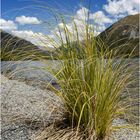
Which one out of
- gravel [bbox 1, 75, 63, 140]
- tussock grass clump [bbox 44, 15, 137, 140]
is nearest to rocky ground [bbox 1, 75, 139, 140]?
gravel [bbox 1, 75, 63, 140]

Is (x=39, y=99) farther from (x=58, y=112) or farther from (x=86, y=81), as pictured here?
(x=86, y=81)

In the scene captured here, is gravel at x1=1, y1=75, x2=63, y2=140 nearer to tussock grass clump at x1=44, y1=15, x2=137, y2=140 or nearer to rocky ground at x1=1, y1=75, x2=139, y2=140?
rocky ground at x1=1, y1=75, x2=139, y2=140

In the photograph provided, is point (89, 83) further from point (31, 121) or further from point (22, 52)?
point (31, 121)

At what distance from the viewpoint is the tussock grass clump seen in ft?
10.9

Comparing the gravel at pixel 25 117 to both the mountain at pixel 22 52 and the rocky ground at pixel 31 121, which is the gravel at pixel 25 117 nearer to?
the rocky ground at pixel 31 121

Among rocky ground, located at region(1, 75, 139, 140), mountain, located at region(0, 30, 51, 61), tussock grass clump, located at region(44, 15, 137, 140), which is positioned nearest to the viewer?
tussock grass clump, located at region(44, 15, 137, 140)

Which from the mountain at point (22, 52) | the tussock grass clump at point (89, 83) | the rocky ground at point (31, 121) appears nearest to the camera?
the tussock grass clump at point (89, 83)

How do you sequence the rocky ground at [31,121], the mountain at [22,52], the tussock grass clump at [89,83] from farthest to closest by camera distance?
the rocky ground at [31,121] → the mountain at [22,52] → the tussock grass clump at [89,83]

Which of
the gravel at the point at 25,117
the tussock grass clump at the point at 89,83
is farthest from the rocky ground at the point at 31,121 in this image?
the tussock grass clump at the point at 89,83

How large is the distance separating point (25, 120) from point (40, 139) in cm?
55

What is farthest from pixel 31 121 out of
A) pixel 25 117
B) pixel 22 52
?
pixel 22 52

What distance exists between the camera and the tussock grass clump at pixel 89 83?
3328 mm

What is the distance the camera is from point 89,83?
11.0 feet

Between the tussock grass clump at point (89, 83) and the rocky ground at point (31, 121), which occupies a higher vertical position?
the tussock grass clump at point (89, 83)
